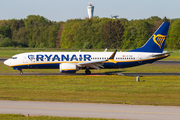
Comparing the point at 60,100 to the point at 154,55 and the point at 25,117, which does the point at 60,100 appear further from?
the point at 154,55

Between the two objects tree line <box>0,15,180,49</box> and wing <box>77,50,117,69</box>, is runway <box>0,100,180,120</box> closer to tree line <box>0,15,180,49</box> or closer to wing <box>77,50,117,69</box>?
wing <box>77,50,117,69</box>

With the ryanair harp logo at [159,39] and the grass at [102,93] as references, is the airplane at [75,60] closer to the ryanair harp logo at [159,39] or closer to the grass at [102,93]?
the ryanair harp logo at [159,39]

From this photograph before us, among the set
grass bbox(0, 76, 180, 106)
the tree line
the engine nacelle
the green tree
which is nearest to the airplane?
the engine nacelle

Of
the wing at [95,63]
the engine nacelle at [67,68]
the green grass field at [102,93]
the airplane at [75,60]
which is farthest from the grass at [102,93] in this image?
the airplane at [75,60]

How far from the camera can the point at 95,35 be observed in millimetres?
123062

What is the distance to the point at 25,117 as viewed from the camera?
14328 millimetres

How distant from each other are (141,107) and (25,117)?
796cm

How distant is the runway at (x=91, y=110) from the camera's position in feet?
48.8

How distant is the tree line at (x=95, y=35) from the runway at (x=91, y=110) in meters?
97.3

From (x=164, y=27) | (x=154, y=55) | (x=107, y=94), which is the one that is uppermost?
(x=164, y=27)

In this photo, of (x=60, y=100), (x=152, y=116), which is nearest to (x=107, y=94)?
(x=60, y=100)

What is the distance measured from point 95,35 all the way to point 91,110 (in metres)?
108

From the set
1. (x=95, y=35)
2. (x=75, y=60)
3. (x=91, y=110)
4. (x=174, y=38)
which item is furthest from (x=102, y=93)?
(x=95, y=35)

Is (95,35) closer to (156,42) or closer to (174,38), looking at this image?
(174,38)
